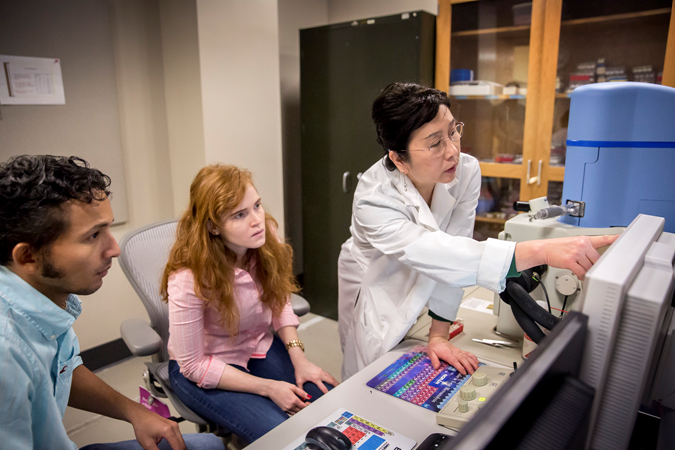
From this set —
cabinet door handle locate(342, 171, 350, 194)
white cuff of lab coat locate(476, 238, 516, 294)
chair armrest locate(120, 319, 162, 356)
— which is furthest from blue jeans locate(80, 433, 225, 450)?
cabinet door handle locate(342, 171, 350, 194)

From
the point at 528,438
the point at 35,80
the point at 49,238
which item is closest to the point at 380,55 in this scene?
the point at 35,80

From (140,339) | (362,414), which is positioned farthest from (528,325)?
(140,339)

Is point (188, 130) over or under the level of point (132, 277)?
over

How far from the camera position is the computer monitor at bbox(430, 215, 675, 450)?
1.37ft

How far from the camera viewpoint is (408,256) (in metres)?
1.04

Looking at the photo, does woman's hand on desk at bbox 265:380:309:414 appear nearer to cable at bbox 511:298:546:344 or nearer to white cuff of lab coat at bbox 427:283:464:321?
white cuff of lab coat at bbox 427:283:464:321

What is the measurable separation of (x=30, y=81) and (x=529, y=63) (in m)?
2.37

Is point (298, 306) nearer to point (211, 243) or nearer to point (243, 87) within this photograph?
point (211, 243)

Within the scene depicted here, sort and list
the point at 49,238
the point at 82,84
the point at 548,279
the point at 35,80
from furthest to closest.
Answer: the point at 82,84 → the point at 35,80 → the point at 548,279 → the point at 49,238

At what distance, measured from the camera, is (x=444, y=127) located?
1.13 m

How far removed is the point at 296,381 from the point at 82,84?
186 cm

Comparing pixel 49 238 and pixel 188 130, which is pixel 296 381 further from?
pixel 188 130

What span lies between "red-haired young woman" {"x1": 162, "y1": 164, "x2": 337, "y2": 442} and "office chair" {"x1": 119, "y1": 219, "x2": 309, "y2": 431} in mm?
60

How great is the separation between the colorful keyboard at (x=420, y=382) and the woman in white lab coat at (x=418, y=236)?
0.10ft
